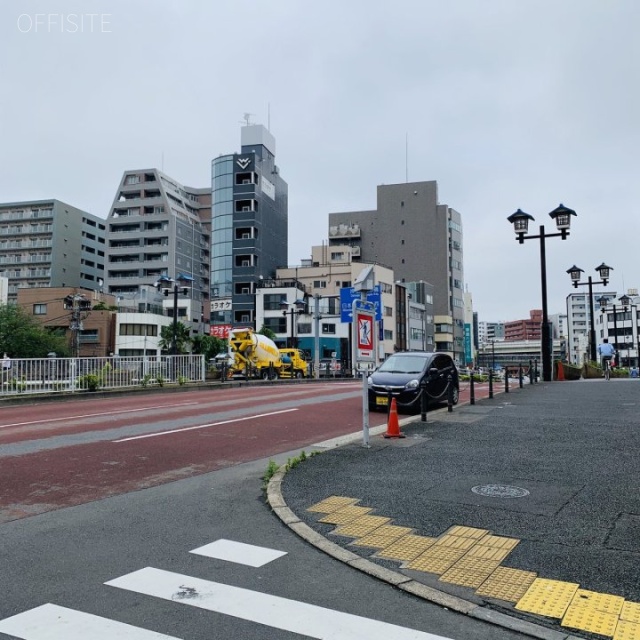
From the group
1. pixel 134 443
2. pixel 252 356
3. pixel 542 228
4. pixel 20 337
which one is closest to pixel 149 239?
pixel 20 337

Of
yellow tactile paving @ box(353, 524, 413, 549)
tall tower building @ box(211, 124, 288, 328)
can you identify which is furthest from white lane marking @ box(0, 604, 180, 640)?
tall tower building @ box(211, 124, 288, 328)

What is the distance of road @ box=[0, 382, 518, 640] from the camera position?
3.37 meters

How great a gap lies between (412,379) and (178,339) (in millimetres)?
51588

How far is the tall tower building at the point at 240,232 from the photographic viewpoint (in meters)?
83.1

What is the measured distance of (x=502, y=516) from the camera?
5.48 m

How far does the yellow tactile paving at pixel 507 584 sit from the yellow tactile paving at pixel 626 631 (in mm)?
616

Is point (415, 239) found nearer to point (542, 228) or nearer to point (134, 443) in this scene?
point (542, 228)

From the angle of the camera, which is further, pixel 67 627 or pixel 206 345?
pixel 206 345

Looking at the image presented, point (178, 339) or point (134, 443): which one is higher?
point (178, 339)

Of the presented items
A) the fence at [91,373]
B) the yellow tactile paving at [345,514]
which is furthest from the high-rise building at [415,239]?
the yellow tactile paving at [345,514]

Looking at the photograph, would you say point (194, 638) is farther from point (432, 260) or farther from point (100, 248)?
point (100, 248)

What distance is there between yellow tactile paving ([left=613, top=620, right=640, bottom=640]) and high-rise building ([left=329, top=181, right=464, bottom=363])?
97.5m

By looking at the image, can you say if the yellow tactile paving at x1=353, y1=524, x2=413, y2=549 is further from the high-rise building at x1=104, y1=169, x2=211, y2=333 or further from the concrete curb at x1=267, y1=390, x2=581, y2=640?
the high-rise building at x1=104, y1=169, x2=211, y2=333

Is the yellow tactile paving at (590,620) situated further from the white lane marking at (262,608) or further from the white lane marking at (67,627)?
the white lane marking at (67,627)
